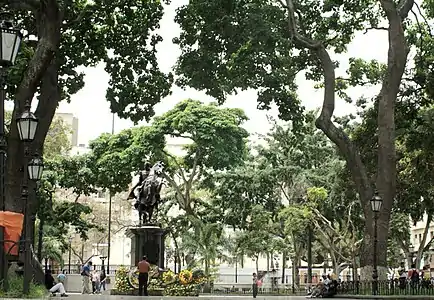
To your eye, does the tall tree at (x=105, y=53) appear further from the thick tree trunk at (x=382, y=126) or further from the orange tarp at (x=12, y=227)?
the orange tarp at (x=12, y=227)

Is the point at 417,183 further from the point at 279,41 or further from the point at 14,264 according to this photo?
the point at 14,264

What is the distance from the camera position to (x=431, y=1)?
2200cm

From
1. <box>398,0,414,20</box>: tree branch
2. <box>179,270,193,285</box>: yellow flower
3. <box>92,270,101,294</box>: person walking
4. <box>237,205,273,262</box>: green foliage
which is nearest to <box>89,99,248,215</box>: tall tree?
<box>237,205,273,262</box>: green foliage

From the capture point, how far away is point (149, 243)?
23.6 metres

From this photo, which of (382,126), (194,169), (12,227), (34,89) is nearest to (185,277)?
(382,126)

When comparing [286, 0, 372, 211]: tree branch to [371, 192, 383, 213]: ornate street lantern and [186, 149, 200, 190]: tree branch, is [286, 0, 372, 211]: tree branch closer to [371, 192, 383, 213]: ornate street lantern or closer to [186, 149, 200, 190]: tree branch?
[371, 192, 383, 213]: ornate street lantern

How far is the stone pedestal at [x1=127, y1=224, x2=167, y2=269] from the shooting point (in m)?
23.5

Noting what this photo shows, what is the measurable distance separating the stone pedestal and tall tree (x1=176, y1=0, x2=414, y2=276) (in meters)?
5.22

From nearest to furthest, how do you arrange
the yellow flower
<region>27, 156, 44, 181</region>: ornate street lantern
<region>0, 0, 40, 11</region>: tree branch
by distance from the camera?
1. <region>27, 156, 44, 181</region>: ornate street lantern
2. <region>0, 0, 40, 11</region>: tree branch
3. the yellow flower

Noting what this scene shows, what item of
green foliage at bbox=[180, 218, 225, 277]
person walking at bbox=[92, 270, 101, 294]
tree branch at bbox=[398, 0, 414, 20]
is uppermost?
tree branch at bbox=[398, 0, 414, 20]

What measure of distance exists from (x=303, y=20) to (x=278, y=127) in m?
20.1

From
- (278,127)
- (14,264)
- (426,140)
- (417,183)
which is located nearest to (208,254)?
(278,127)

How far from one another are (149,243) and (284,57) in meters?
7.91

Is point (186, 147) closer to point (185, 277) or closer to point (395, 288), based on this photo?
point (185, 277)
